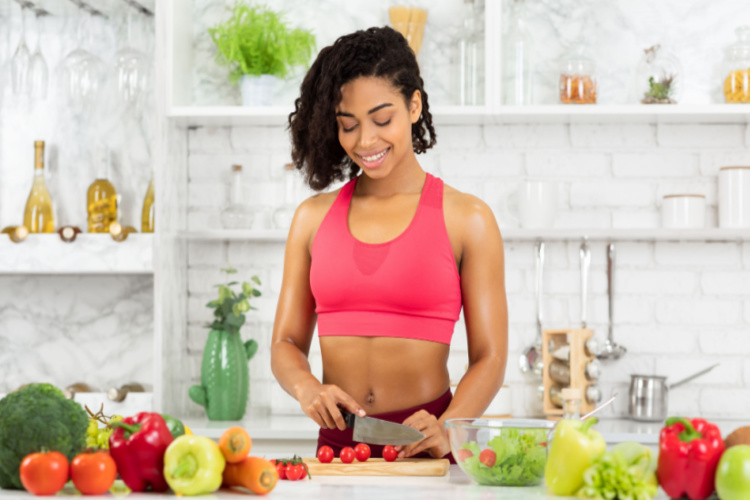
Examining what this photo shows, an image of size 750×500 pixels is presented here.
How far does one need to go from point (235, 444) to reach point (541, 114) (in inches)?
78.6

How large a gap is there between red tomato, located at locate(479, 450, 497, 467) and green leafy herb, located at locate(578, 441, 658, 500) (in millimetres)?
149

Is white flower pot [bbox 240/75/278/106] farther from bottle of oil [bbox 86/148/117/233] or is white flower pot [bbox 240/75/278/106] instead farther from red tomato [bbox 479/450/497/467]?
red tomato [bbox 479/450/497/467]

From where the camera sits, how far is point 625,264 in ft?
9.66

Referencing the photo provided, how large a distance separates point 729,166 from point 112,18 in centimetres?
227

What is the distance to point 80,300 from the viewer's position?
3053 millimetres

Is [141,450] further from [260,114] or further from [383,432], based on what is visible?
[260,114]

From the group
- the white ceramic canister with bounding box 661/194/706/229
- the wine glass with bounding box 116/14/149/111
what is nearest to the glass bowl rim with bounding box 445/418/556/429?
the white ceramic canister with bounding box 661/194/706/229

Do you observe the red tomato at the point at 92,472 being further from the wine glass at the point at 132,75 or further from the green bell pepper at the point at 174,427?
the wine glass at the point at 132,75

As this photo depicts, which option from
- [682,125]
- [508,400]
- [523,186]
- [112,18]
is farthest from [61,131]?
[682,125]

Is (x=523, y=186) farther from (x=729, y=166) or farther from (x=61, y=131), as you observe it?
(x=61, y=131)

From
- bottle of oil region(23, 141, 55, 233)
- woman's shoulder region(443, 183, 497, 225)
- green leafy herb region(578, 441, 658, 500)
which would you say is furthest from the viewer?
bottle of oil region(23, 141, 55, 233)

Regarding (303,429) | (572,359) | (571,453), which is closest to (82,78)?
(303,429)

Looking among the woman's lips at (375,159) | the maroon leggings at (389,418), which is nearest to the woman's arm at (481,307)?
the maroon leggings at (389,418)

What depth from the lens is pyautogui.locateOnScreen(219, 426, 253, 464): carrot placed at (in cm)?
102
